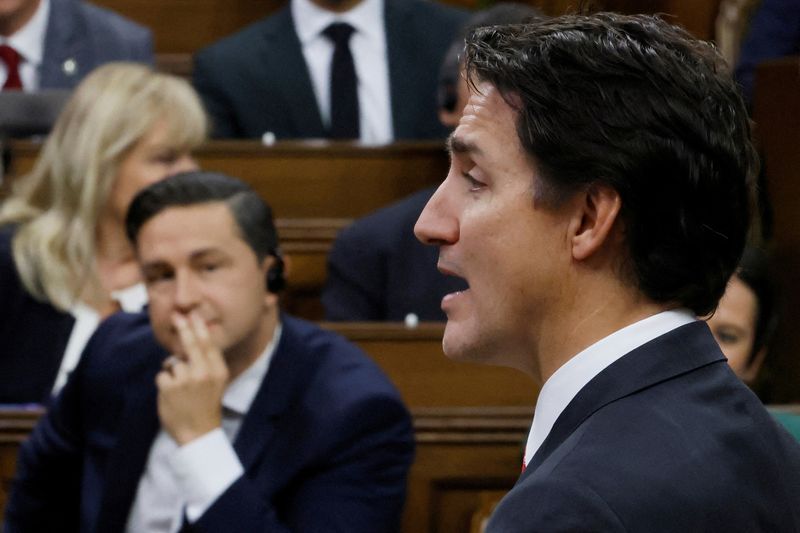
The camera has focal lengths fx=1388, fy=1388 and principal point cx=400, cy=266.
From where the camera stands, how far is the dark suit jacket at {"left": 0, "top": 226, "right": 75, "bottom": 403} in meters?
2.12

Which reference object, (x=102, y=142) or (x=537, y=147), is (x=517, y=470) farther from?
(x=537, y=147)

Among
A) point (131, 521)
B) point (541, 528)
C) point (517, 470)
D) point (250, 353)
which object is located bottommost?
point (517, 470)

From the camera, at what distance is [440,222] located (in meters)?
0.80

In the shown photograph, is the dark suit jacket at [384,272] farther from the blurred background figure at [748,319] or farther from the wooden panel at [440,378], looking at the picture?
the blurred background figure at [748,319]

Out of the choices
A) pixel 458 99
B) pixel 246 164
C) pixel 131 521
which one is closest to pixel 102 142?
pixel 246 164

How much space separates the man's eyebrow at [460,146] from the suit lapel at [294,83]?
1.98 m

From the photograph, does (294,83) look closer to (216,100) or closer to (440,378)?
(216,100)

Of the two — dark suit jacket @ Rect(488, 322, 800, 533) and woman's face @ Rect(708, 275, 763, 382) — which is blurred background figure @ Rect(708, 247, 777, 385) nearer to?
woman's face @ Rect(708, 275, 763, 382)

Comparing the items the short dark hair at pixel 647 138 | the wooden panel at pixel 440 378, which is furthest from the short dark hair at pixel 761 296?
the short dark hair at pixel 647 138

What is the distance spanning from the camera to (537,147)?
756 mm

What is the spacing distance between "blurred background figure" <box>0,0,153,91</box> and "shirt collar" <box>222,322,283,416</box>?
4.18 feet

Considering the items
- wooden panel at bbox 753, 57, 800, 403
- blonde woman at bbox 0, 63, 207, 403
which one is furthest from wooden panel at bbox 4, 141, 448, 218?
wooden panel at bbox 753, 57, 800, 403

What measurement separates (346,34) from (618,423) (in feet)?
7.33

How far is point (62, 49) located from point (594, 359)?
88.5 inches
